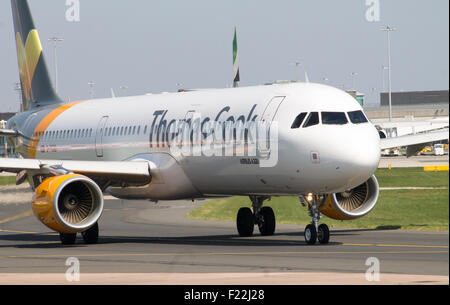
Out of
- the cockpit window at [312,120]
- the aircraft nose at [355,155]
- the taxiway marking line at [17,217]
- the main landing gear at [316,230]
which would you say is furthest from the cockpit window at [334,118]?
the taxiway marking line at [17,217]

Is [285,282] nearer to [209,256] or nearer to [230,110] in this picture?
[209,256]

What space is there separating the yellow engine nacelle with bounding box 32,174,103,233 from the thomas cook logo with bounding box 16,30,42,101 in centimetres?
1392

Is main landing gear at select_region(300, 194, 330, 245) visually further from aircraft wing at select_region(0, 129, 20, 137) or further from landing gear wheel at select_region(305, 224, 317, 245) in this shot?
aircraft wing at select_region(0, 129, 20, 137)

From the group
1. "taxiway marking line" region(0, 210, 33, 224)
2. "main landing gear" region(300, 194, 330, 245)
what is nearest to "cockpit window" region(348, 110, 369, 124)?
"main landing gear" region(300, 194, 330, 245)

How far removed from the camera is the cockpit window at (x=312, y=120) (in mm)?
24047

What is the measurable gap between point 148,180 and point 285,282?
1504 cm

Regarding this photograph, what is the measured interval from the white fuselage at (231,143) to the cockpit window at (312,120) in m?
0.14

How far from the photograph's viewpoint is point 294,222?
122 feet

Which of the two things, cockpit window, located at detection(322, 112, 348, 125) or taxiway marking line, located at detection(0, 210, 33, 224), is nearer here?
cockpit window, located at detection(322, 112, 348, 125)

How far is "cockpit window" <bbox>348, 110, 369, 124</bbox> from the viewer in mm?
23989

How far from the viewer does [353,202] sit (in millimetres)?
28406

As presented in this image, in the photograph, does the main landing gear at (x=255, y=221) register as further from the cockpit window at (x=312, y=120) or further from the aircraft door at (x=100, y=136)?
the cockpit window at (x=312, y=120)
